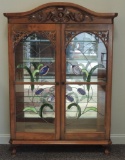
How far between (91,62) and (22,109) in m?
1.06

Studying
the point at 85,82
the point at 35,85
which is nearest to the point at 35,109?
the point at 35,85

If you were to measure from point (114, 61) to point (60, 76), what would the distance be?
2.77 feet

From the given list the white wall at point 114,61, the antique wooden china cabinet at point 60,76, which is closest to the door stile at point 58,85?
the antique wooden china cabinet at point 60,76

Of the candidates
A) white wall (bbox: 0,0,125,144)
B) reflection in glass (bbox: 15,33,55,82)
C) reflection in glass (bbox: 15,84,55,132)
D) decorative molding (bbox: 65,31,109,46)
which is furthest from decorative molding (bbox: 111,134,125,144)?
decorative molding (bbox: 65,31,109,46)

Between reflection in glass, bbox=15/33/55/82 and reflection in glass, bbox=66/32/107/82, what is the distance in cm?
22

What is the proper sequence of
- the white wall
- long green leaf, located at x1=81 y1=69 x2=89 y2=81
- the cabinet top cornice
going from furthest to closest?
the white wall, long green leaf, located at x1=81 y1=69 x2=89 y2=81, the cabinet top cornice

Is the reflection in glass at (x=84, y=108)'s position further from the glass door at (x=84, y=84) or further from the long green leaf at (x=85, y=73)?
the long green leaf at (x=85, y=73)

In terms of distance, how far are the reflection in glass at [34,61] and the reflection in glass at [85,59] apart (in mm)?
222

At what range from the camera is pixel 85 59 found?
9.00 feet

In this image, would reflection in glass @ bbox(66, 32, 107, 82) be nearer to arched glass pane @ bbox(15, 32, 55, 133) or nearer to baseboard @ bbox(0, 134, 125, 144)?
arched glass pane @ bbox(15, 32, 55, 133)

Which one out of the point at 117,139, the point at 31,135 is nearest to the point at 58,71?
the point at 31,135

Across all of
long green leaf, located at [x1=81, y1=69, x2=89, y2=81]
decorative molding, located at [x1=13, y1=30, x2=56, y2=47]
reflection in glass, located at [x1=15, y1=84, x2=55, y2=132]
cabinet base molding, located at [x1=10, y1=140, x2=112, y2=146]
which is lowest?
cabinet base molding, located at [x1=10, y1=140, x2=112, y2=146]

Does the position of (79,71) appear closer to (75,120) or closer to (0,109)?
(75,120)

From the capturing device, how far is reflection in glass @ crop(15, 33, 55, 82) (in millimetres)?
2688
